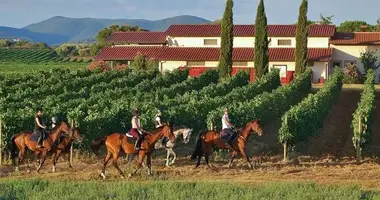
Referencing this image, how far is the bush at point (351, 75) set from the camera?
199 ft

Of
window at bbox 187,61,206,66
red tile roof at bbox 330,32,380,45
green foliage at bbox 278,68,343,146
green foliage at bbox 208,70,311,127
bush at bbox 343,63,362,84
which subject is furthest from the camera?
window at bbox 187,61,206,66

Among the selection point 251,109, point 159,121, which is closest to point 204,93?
point 251,109

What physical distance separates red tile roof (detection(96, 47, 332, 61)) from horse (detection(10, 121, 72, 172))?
138 ft

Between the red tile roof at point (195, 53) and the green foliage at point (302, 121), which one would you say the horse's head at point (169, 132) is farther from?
the red tile roof at point (195, 53)

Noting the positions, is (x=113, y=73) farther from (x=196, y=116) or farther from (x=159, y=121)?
(x=159, y=121)

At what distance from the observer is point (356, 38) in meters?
64.6

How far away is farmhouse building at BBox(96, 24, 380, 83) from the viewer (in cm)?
6206

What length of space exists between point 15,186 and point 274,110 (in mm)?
18131

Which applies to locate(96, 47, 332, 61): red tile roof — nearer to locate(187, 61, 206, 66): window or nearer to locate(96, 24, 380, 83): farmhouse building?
locate(96, 24, 380, 83): farmhouse building

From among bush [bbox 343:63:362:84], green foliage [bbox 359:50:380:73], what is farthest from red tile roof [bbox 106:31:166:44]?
green foliage [bbox 359:50:380:73]

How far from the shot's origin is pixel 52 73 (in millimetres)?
50156

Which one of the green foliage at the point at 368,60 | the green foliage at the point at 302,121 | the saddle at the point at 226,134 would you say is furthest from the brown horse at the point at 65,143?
the green foliage at the point at 368,60

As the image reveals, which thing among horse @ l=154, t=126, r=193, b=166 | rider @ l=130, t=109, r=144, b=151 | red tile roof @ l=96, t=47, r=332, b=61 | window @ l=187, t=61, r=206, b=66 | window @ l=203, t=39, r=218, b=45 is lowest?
horse @ l=154, t=126, r=193, b=166

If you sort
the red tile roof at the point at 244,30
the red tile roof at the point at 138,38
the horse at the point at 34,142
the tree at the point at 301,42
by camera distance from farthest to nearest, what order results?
the red tile roof at the point at 138,38, the red tile roof at the point at 244,30, the tree at the point at 301,42, the horse at the point at 34,142
